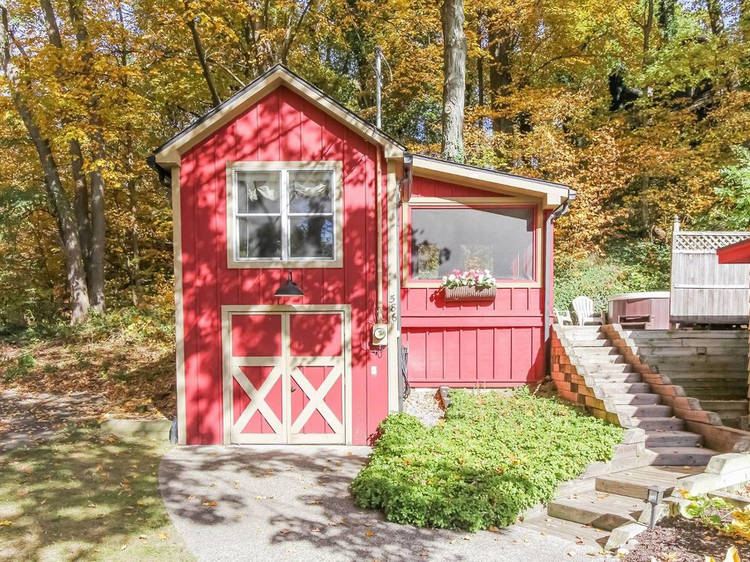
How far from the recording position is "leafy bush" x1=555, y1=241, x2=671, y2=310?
16.1 metres

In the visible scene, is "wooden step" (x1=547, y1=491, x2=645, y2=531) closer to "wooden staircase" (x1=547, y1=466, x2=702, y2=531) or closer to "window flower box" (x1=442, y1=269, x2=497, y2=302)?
"wooden staircase" (x1=547, y1=466, x2=702, y2=531)

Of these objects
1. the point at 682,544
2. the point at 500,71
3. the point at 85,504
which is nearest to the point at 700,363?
the point at 682,544

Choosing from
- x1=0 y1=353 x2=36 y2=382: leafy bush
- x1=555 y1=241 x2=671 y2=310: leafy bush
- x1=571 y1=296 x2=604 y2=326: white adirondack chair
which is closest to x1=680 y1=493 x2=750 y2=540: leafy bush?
x1=571 y1=296 x2=604 y2=326: white adirondack chair

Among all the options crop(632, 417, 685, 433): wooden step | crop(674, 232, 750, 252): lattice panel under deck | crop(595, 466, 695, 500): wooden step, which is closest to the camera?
crop(595, 466, 695, 500): wooden step

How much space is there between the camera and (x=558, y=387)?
374 inches

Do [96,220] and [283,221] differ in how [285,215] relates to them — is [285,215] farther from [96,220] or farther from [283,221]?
[96,220]

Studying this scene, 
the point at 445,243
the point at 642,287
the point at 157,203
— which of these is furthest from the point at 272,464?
the point at 157,203

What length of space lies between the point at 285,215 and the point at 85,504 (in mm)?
4580

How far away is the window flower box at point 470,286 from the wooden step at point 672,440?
3.46m

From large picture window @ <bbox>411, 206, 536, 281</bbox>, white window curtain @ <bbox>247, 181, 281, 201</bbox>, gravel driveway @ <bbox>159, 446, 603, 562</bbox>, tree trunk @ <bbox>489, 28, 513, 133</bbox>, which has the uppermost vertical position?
tree trunk @ <bbox>489, 28, 513, 133</bbox>

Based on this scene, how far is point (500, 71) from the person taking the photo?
20.8 meters

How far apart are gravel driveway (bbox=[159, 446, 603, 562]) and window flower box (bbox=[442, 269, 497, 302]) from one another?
389cm

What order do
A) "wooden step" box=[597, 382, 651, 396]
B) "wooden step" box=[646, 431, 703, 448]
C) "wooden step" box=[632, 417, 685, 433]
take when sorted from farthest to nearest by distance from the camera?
"wooden step" box=[597, 382, 651, 396] < "wooden step" box=[632, 417, 685, 433] < "wooden step" box=[646, 431, 703, 448]

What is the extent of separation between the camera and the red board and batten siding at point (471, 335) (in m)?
9.98
